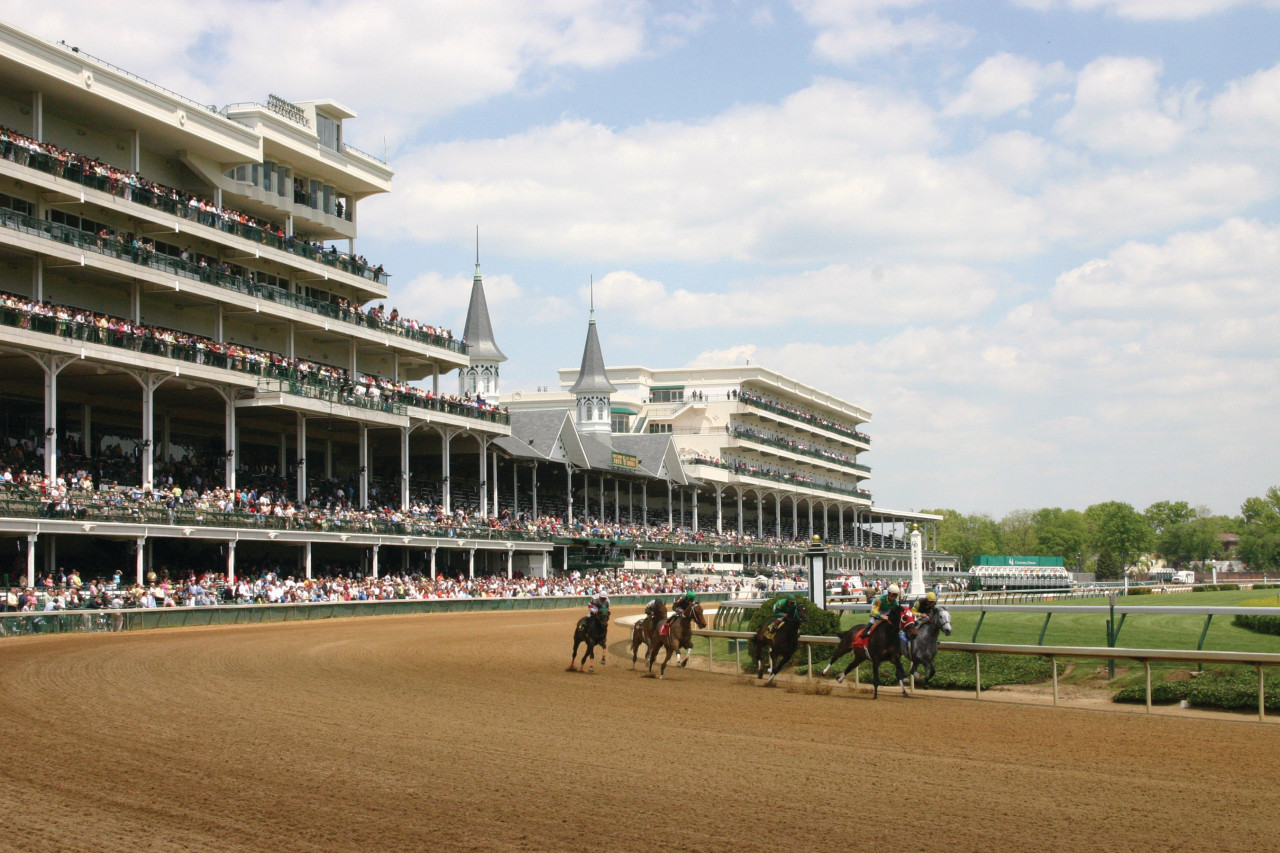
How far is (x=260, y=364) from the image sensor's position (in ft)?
126

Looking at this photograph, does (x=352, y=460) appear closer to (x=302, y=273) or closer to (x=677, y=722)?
(x=302, y=273)

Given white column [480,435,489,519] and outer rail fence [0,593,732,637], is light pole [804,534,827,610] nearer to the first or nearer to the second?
outer rail fence [0,593,732,637]

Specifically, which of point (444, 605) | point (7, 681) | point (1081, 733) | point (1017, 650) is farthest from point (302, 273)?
point (1081, 733)

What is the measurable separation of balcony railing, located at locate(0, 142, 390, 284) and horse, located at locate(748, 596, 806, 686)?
80.1 ft

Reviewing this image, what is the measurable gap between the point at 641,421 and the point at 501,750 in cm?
7877

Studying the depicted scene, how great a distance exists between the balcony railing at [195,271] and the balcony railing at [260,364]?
2.06 meters

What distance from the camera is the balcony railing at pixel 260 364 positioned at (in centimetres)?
3128

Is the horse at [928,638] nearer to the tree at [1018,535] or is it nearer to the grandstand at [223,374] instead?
the grandstand at [223,374]

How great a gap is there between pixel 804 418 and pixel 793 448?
19.1ft

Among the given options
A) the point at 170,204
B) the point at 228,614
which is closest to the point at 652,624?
the point at 228,614

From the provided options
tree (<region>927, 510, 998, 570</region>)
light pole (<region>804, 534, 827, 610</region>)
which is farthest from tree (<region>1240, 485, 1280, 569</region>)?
light pole (<region>804, 534, 827, 610</region>)

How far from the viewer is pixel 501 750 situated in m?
10.7

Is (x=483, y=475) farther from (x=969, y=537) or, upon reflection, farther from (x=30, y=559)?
(x=969, y=537)

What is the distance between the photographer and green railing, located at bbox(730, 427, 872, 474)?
3406 inches
